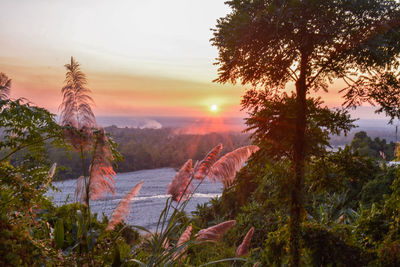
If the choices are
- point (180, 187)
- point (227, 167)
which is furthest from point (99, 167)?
point (227, 167)

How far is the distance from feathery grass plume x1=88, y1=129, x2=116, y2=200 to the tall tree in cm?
179

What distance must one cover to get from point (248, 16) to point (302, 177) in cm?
196

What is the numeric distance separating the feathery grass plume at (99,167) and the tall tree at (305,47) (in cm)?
179

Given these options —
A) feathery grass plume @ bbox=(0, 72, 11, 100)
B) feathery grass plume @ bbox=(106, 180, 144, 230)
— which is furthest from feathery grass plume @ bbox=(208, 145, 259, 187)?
feathery grass plume @ bbox=(0, 72, 11, 100)

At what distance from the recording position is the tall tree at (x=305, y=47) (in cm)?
322

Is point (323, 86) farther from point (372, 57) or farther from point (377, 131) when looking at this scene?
point (377, 131)

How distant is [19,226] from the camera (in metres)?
3.03

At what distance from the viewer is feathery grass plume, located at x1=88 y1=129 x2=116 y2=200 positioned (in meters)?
2.96

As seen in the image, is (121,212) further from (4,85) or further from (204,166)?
(4,85)

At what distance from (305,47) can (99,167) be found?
2.57m

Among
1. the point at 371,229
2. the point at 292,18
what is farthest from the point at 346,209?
the point at 292,18

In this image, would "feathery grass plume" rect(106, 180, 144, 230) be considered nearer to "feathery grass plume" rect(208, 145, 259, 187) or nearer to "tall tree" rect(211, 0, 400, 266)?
"feathery grass plume" rect(208, 145, 259, 187)

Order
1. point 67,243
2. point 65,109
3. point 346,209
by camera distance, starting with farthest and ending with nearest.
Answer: point 346,209 → point 67,243 → point 65,109

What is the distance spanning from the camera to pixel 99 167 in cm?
299
